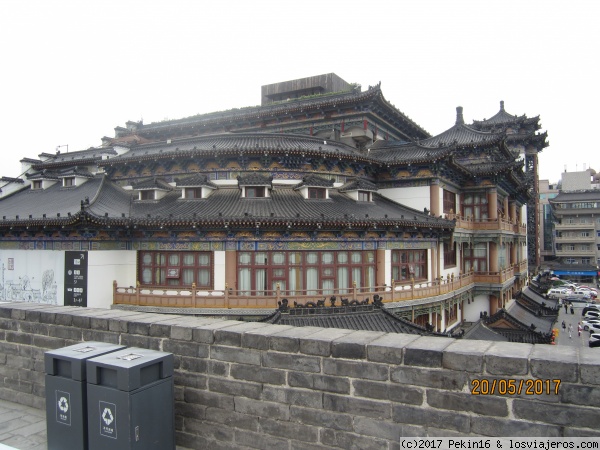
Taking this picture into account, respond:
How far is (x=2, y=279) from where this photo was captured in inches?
858

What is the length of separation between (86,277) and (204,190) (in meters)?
6.85

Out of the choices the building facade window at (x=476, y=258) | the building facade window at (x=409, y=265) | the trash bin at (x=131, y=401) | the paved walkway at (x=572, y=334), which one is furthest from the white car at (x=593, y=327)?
the trash bin at (x=131, y=401)

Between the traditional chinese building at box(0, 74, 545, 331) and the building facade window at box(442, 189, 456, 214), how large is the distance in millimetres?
135

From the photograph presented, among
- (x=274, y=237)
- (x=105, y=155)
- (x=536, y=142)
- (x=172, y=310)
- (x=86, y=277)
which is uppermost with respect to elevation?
(x=536, y=142)

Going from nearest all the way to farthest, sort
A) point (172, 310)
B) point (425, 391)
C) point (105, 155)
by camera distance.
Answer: point (425, 391)
point (172, 310)
point (105, 155)

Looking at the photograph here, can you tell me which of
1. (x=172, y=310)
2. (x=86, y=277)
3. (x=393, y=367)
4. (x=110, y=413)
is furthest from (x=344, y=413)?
(x=86, y=277)

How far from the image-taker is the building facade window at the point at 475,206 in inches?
1206

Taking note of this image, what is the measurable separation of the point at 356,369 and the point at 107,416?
2.71m

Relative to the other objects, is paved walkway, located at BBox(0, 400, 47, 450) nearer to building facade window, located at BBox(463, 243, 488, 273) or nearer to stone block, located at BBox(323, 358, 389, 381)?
stone block, located at BBox(323, 358, 389, 381)

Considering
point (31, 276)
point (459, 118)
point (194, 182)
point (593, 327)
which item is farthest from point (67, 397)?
point (593, 327)

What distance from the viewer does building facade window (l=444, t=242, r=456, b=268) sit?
88.7 ft

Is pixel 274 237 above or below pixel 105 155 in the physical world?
below

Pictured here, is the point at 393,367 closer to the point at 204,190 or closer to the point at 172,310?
the point at 172,310

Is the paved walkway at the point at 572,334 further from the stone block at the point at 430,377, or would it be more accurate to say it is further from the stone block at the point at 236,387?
the stone block at the point at 236,387
